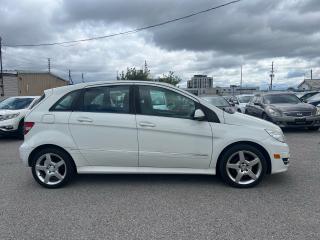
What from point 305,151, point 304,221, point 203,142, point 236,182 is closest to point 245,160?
point 236,182

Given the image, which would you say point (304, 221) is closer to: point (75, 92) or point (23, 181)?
point (75, 92)

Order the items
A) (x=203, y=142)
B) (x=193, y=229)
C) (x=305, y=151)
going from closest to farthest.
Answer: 1. (x=193, y=229)
2. (x=203, y=142)
3. (x=305, y=151)

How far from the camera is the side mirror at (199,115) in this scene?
4.06 meters

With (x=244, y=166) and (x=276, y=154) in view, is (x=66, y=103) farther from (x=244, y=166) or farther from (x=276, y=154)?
(x=276, y=154)

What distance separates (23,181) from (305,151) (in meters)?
6.33

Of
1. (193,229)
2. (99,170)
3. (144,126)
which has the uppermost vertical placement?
(144,126)

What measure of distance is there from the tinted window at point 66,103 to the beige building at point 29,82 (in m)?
34.4

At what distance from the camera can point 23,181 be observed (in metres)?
4.71

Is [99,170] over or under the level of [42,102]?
under

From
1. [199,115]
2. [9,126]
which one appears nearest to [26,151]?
[199,115]

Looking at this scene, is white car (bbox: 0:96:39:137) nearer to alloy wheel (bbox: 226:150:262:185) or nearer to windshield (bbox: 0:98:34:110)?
windshield (bbox: 0:98:34:110)

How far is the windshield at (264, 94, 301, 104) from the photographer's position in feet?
34.7

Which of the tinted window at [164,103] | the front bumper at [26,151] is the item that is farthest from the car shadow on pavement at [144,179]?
the tinted window at [164,103]

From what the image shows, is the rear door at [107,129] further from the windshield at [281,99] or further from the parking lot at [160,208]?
the windshield at [281,99]
